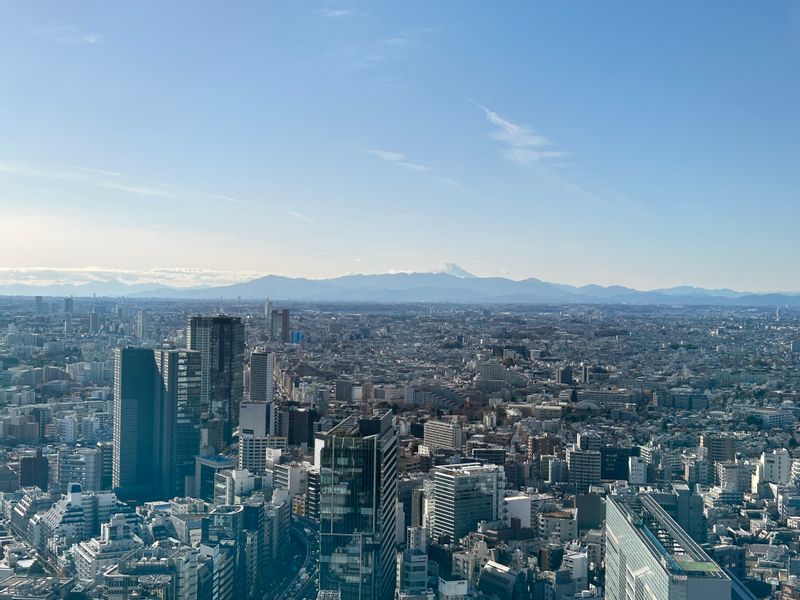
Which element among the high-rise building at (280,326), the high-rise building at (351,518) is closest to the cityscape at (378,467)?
the high-rise building at (351,518)

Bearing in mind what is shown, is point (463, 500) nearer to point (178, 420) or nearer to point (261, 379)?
point (178, 420)

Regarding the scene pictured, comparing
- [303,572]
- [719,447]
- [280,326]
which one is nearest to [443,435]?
[719,447]

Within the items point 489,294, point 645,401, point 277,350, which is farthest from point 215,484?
point 489,294

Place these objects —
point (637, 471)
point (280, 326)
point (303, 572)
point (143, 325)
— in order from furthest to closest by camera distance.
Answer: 1. point (280, 326)
2. point (143, 325)
3. point (637, 471)
4. point (303, 572)

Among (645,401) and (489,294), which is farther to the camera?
(489,294)

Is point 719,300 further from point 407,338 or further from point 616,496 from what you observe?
point 616,496

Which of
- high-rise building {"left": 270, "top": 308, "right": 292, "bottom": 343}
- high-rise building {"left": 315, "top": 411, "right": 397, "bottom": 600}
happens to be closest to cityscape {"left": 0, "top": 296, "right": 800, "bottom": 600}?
high-rise building {"left": 315, "top": 411, "right": 397, "bottom": 600}

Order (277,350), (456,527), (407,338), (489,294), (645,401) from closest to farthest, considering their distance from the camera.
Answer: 1. (456,527)
2. (645,401)
3. (277,350)
4. (407,338)
5. (489,294)
